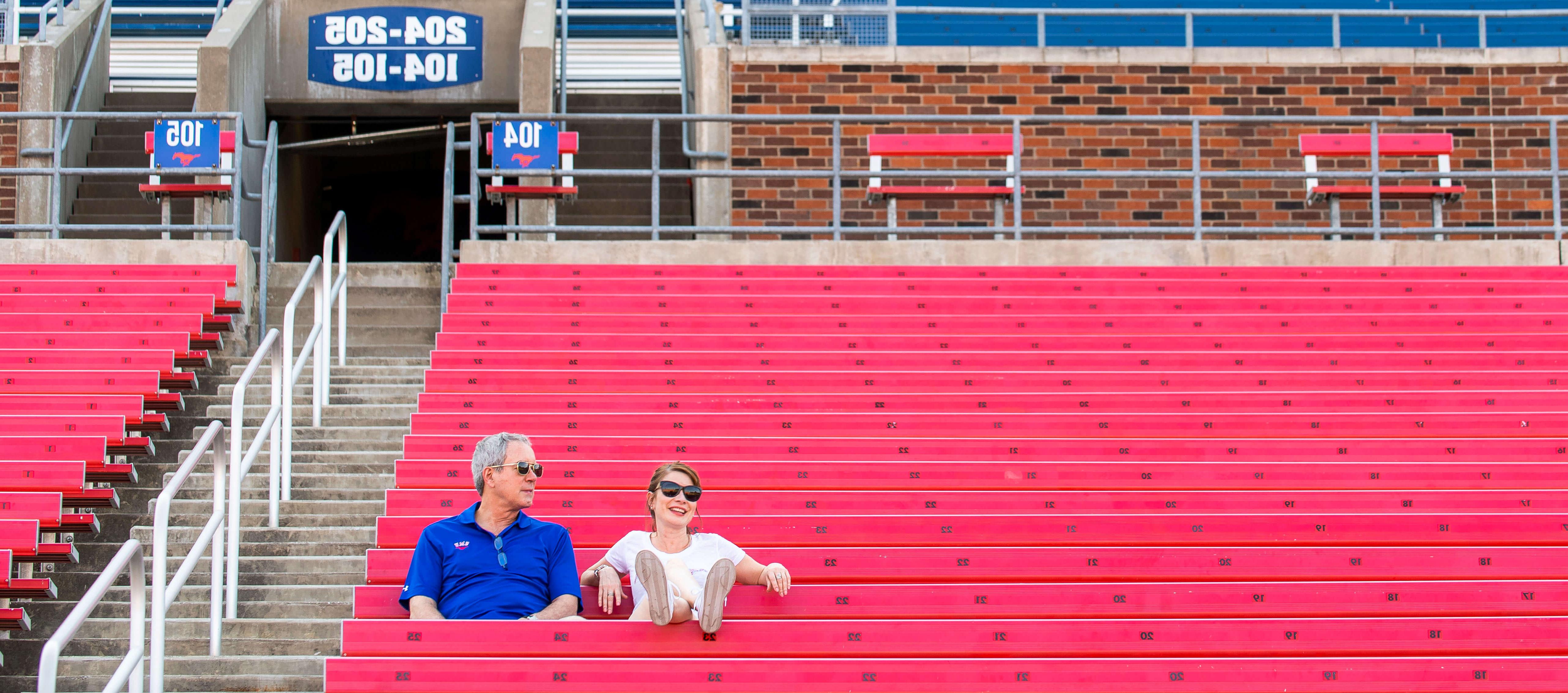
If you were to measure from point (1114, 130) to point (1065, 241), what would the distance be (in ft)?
11.7

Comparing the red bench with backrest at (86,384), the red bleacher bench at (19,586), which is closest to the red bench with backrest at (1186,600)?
the red bleacher bench at (19,586)

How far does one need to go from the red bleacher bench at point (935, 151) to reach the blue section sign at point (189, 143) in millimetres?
4076

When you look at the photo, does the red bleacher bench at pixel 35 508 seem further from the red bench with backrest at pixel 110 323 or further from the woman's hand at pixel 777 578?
the woman's hand at pixel 777 578

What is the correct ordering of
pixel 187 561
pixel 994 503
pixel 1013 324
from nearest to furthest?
pixel 187 561
pixel 994 503
pixel 1013 324

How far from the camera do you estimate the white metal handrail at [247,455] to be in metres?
6.31

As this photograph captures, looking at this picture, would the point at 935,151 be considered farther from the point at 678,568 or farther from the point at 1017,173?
the point at 678,568

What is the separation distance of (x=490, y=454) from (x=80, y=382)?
3.59 m

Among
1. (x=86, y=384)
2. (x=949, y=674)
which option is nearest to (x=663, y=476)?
(x=949, y=674)

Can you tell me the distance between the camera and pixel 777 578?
17.7 feet

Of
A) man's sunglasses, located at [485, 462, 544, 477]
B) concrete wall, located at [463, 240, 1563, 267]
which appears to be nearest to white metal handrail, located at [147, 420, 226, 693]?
man's sunglasses, located at [485, 462, 544, 477]

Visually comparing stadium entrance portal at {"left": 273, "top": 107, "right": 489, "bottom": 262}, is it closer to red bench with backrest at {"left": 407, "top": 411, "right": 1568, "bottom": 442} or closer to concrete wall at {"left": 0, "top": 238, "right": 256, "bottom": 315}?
concrete wall at {"left": 0, "top": 238, "right": 256, "bottom": 315}

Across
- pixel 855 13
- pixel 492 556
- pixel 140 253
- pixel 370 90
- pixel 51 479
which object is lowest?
pixel 492 556

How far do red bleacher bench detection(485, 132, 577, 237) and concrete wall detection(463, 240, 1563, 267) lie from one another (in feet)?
1.07

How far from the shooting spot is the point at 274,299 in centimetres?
998
